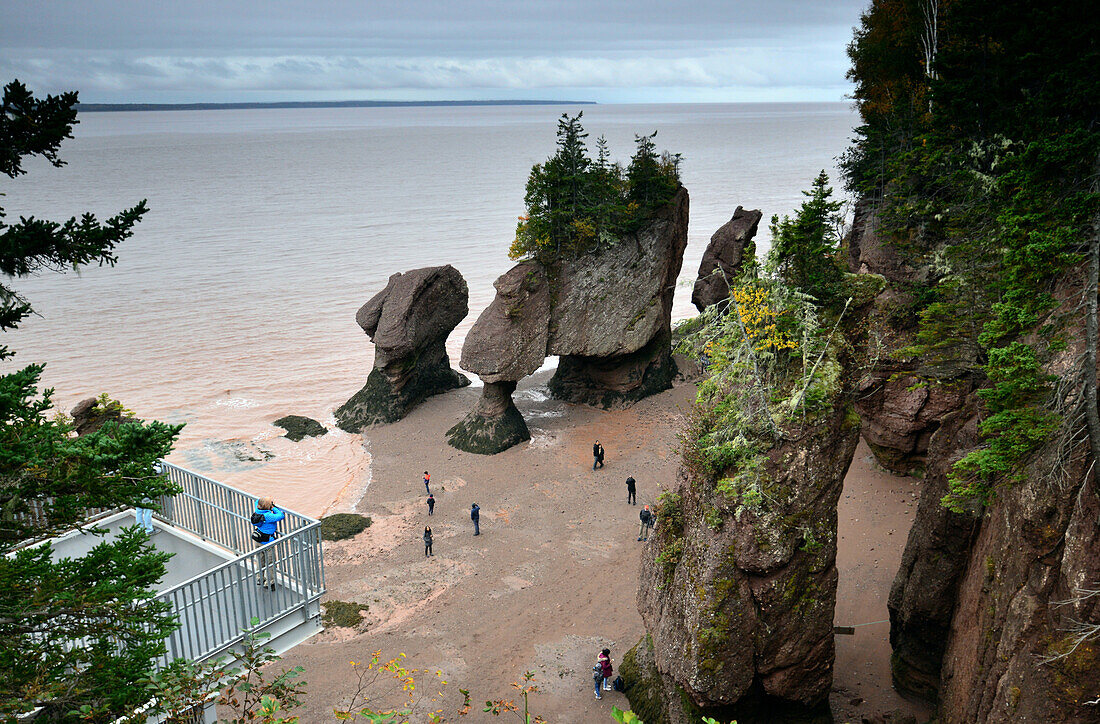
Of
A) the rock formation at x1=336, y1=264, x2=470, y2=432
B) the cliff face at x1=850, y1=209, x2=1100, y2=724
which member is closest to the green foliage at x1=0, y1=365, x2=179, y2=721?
the cliff face at x1=850, y1=209, x2=1100, y2=724

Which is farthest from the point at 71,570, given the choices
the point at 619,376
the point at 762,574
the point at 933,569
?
the point at 619,376

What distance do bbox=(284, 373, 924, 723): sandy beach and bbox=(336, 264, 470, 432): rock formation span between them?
220 cm

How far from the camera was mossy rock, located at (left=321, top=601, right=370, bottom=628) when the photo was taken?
21.9 meters

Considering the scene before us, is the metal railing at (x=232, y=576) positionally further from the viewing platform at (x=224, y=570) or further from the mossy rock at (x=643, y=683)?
the mossy rock at (x=643, y=683)

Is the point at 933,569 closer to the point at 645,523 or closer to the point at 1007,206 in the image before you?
the point at 1007,206

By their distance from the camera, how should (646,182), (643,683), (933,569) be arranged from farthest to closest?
1. (646,182)
2. (643,683)
3. (933,569)

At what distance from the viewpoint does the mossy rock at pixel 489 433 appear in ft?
107

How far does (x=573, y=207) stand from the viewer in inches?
1344

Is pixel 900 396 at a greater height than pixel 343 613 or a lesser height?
greater

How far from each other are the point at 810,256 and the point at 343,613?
16.1m

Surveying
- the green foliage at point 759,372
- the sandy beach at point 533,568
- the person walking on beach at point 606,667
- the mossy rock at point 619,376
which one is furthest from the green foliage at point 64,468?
the mossy rock at point 619,376

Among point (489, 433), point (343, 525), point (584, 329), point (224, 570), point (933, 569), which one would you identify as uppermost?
point (584, 329)

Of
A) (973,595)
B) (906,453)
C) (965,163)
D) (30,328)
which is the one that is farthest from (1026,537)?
(30,328)

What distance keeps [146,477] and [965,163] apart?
61.7ft
